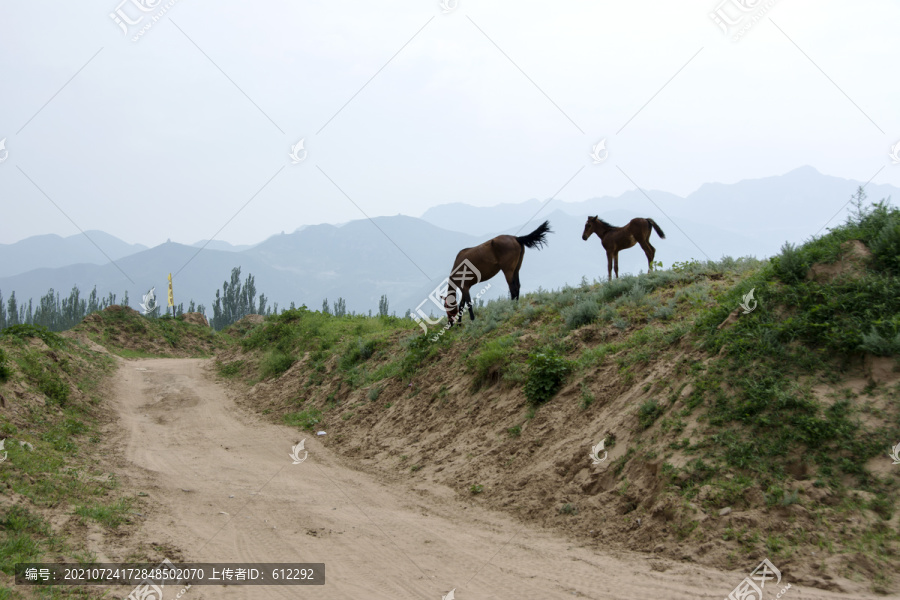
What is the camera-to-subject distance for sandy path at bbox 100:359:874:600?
466cm

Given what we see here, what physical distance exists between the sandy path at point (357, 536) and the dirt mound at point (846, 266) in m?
4.53

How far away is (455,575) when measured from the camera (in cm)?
503

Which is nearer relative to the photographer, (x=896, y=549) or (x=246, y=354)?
(x=896, y=549)

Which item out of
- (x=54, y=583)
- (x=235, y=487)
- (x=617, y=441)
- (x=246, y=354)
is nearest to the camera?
(x=54, y=583)

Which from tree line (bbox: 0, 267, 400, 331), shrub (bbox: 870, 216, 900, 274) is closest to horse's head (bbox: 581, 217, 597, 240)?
shrub (bbox: 870, 216, 900, 274)

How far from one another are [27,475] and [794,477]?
8584 mm

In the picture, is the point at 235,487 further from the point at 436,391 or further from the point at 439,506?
the point at 436,391

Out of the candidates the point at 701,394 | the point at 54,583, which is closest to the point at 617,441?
the point at 701,394

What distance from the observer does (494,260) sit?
1327 cm

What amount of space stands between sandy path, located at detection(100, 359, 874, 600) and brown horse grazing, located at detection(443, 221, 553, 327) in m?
5.24

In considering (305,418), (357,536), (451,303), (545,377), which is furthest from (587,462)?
(305,418)

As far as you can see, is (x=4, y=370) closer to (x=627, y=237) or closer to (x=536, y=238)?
(x=536, y=238)

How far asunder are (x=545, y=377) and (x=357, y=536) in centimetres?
421

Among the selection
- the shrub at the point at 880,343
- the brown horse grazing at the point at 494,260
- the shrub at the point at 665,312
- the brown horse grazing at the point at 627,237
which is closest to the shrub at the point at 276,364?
the brown horse grazing at the point at 494,260
